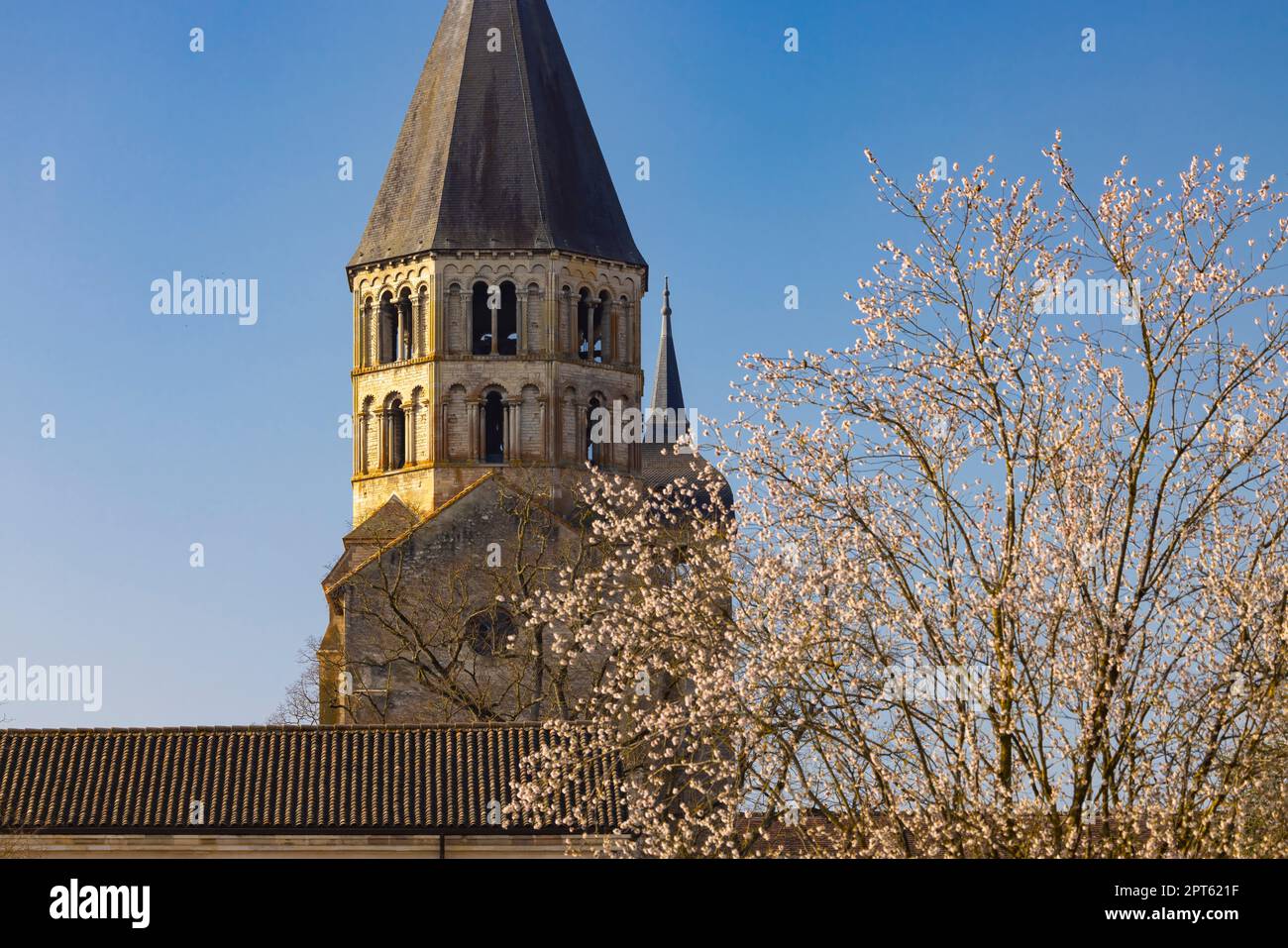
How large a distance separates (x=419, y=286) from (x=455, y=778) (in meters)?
17.1

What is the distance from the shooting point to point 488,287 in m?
58.5

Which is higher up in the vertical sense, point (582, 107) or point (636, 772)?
point (582, 107)

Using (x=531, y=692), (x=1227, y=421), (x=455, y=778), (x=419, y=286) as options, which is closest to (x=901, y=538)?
(x=1227, y=421)

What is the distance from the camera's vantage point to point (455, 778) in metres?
46.6

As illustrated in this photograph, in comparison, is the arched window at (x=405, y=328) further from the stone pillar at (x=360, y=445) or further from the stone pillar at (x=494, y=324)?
the stone pillar at (x=494, y=324)

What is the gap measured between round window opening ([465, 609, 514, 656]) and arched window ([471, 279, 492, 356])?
9.28 metres

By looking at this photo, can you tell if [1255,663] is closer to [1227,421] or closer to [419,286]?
[1227,421]

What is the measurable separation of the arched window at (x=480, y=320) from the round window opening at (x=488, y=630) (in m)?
9.28

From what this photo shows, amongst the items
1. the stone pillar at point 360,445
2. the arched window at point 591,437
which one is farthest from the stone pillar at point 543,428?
Result: the stone pillar at point 360,445

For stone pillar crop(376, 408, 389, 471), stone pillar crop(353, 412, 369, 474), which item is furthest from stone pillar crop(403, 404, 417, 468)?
stone pillar crop(353, 412, 369, 474)

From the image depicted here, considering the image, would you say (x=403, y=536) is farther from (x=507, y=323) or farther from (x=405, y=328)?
(x=507, y=323)

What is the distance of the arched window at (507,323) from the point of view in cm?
5909

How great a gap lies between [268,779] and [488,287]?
1665cm
